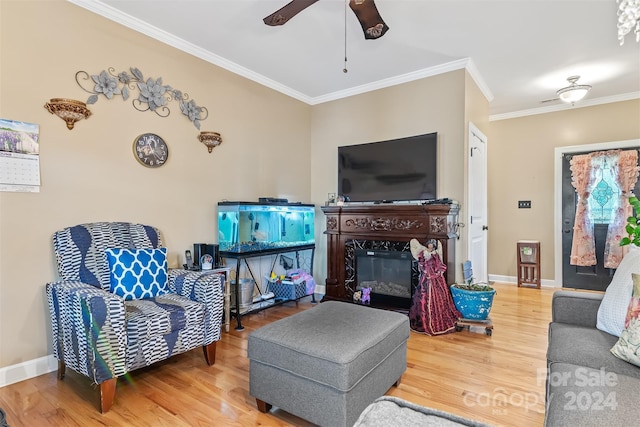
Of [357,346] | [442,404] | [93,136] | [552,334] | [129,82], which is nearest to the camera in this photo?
[357,346]

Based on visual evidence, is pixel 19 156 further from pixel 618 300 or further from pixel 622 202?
pixel 622 202

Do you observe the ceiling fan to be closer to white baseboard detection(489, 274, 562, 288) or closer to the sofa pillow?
the sofa pillow

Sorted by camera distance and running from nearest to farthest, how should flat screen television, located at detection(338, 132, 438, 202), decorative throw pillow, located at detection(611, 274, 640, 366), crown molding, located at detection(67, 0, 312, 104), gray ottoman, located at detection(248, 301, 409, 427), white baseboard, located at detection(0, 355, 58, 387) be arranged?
decorative throw pillow, located at detection(611, 274, 640, 366), gray ottoman, located at detection(248, 301, 409, 427), white baseboard, located at detection(0, 355, 58, 387), crown molding, located at detection(67, 0, 312, 104), flat screen television, located at detection(338, 132, 438, 202)

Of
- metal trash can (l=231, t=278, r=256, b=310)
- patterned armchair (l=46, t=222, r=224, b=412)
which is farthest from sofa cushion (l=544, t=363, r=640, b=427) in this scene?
metal trash can (l=231, t=278, r=256, b=310)

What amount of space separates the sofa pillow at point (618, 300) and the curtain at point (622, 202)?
10.8 feet

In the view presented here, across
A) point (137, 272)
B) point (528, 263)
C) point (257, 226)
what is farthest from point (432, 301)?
point (528, 263)

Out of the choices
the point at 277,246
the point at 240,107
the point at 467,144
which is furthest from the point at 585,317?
the point at 240,107

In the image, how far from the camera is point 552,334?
68.0 inches

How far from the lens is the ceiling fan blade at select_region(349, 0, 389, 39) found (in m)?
1.91

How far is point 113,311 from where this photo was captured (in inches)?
71.1

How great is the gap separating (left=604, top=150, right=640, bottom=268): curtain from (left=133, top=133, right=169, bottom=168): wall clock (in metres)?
5.32

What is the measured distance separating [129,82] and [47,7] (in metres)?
0.63

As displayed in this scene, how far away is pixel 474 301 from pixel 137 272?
274 centimetres

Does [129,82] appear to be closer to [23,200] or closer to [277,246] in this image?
[23,200]
